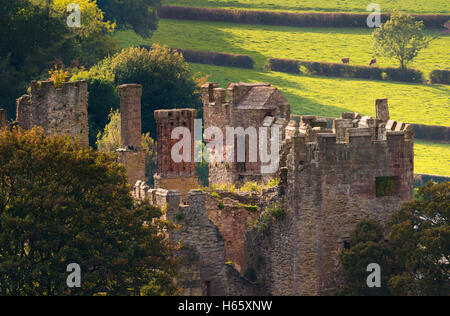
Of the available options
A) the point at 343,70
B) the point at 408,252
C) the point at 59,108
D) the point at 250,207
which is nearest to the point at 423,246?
the point at 408,252

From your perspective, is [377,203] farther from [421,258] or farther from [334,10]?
[334,10]

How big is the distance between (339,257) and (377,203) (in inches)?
143

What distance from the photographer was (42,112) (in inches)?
3209

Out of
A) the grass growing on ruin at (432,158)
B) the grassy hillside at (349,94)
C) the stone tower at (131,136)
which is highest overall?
the stone tower at (131,136)

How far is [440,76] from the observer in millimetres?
178375

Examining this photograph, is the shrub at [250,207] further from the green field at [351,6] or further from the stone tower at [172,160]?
the green field at [351,6]

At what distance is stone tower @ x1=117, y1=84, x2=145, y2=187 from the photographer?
82312 millimetres

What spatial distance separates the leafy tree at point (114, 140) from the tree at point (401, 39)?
202 feet

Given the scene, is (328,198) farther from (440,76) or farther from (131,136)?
(440,76)

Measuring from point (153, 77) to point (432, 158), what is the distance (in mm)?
34534

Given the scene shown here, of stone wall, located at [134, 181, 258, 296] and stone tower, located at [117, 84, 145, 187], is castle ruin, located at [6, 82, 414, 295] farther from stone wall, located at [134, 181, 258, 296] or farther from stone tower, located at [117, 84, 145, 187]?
stone tower, located at [117, 84, 145, 187]

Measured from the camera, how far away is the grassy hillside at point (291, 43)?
18188cm

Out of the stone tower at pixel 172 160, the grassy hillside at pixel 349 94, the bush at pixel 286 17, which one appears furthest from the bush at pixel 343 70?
the stone tower at pixel 172 160

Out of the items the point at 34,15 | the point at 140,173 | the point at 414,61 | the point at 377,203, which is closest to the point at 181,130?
the point at 140,173
